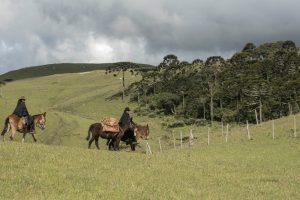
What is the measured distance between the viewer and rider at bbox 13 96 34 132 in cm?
3091

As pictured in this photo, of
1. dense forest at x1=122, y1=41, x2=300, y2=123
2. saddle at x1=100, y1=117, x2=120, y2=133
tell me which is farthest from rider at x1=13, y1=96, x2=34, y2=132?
dense forest at x1=122, y1=41, x2=300, y2=123

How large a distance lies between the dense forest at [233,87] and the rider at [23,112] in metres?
58.6

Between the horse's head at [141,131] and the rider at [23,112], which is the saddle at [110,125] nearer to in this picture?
the horse's head at [141,131]

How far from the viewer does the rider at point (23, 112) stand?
3091 cm

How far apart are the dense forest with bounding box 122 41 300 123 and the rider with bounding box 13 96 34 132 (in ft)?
192

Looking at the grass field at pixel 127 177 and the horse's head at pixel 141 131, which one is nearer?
the grass field at pixel 127 177

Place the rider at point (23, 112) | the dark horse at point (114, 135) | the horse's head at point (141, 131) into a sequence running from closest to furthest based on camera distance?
1. the rider at point (23, 112)
2. the dark horse at point (114, 135)
3. the horse's head at point (141, 131)

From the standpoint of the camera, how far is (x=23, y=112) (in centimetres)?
3109

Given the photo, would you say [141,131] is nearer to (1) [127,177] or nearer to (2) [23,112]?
(2) [23,112]

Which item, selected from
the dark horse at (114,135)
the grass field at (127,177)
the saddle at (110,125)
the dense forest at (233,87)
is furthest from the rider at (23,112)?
the dense forest at (233,87)

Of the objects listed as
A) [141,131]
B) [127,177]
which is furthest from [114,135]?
[127,177]

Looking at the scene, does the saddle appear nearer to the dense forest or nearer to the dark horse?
the dark horse

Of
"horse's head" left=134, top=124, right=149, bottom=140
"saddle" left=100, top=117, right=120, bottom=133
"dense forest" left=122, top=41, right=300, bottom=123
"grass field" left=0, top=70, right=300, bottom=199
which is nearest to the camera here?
"grass field" left=0, top=70, right=300, bottom=199

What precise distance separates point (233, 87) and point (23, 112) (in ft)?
225
